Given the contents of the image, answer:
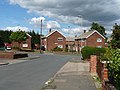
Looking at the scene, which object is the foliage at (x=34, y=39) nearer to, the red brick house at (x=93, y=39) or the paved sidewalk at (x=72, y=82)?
the red brick house at (x=93, y=39)

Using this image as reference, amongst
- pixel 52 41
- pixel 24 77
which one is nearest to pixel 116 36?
pixel 24 77

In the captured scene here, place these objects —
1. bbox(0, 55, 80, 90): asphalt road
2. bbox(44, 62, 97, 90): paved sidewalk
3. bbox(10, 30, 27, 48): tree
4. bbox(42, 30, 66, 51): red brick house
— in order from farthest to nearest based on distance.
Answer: bbox(42, 30, 66, 51): red brick house < bbox(10, 30, 27, 48): tree < bbox(0, 55, 80, 90): asphalt road < bbox(44, 62, 97, 90): paved sidewalk

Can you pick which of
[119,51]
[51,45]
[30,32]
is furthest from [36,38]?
[119,51]

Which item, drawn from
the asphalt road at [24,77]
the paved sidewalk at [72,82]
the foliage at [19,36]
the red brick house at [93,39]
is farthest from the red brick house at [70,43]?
the paved sidewalk at [72,82]

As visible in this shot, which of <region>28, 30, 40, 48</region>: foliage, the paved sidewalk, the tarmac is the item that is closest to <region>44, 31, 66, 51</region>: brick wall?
<region>28, 30, 40, 48</region>: foliage

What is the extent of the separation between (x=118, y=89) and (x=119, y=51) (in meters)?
0.97

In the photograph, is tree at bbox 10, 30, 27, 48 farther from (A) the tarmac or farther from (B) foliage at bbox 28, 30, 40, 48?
(A) the tarmac

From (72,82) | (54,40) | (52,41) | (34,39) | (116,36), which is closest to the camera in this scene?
(72,82)

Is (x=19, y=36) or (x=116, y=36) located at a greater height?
(x=19, y=36)

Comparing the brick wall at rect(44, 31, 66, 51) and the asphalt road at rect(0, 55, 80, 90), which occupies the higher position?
the brick wall at rect(44, 31, 66, 51)

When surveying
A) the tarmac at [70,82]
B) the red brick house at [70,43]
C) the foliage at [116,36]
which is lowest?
the tarmac at [70,82]

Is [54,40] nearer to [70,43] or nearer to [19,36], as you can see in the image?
[19,36]

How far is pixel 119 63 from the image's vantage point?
22.4ft

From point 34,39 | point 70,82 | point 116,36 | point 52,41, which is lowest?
point 70,82
